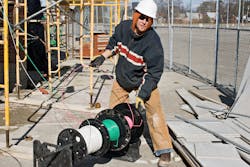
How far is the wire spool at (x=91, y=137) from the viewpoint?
11.7ft

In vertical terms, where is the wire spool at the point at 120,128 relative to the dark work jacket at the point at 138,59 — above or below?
below

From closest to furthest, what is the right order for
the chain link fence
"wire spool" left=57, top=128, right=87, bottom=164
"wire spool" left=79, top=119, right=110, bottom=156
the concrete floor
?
"wire spool" left=57, top=128, right=87, bottom=164 → "wire spool" left=79, top=119, right=110, bottom=156 → the concrete floor → the chain link fence

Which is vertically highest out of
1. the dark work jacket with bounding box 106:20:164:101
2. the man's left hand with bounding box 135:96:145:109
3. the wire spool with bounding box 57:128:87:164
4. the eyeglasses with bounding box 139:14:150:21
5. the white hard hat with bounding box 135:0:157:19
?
the white hard hat with bounding box 135:0:157:19

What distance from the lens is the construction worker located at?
4273 mm

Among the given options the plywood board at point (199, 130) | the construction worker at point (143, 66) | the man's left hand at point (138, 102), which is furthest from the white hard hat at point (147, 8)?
the plywood board at point (199, 130)

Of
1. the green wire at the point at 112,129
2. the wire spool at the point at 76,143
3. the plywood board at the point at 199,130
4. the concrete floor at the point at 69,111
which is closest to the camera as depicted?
the wire spool at the point at 76,143

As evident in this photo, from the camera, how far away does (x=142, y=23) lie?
4.27 m

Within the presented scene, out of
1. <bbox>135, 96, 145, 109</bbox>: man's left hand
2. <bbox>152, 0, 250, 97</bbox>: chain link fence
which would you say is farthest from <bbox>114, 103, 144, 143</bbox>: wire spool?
<bbox>152, 0, 250, 97</bbox>: chain link fence

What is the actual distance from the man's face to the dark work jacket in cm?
10

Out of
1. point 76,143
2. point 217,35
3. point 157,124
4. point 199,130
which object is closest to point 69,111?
point 199,130

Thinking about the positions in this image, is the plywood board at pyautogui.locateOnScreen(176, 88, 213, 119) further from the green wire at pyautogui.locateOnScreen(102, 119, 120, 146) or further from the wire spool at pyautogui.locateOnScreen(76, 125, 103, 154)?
the wire spool at pyautogui.locateOnScreen(76, 125, 103, 154)

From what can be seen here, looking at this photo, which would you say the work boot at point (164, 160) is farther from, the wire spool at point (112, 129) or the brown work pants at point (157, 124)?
the wire spool at point (112, 129)

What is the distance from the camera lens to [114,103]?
4797mm

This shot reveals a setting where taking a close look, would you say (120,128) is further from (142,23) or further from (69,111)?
(69,111)
